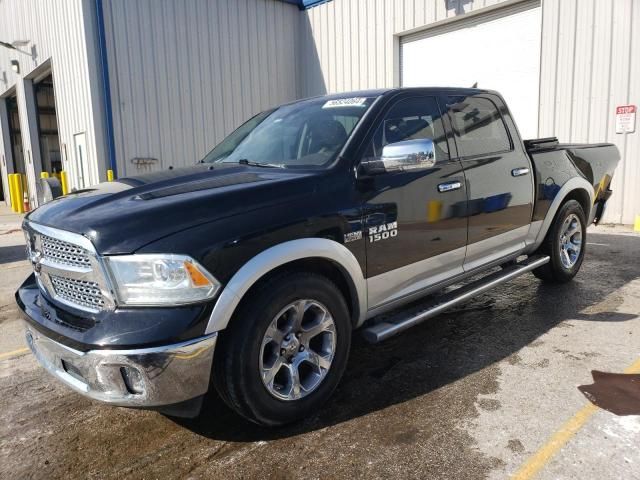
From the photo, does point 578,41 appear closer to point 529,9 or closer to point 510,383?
point 529,9

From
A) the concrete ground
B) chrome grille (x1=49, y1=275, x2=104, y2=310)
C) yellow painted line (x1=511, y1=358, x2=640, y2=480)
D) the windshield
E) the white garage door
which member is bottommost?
the concrete ground

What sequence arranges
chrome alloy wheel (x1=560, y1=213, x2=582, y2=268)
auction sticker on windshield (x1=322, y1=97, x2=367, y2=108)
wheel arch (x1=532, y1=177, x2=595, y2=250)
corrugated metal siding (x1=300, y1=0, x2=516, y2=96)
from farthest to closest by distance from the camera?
corrugated metal siding (x1=300, y1=0, x2=516, y2=96), chrome alloy wheel (x1=560, y1=213, x2=582, y2=268), wheel arch (x1=532, y1=177, x2=595, y2=250), auction sticker on windshield (x1=322, y1=97, x2=367, y2=108)

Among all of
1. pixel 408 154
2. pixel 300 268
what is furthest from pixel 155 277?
pixel 408 154

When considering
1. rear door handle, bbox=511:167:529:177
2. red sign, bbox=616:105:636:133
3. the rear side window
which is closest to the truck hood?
the rear side window

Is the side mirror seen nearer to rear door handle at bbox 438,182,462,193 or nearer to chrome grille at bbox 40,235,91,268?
rear door handle at bbox 438,182,462,193

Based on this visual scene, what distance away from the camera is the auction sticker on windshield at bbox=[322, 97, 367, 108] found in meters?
3.46

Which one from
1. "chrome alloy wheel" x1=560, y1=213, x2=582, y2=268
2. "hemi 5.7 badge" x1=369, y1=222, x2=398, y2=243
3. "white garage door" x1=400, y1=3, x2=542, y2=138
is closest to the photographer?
"hemi 5.7 badge" x1=369, y1=222, x2=398, y2=243

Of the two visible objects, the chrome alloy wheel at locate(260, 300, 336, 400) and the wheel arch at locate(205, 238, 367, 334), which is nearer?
the wheel arch at locate(205, 238, 367, 334)

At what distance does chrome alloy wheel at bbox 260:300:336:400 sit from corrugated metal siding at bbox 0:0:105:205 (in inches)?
397

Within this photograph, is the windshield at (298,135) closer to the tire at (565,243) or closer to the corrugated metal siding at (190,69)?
the tire at (565,243)

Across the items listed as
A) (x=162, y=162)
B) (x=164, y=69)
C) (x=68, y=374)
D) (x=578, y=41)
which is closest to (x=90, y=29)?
(x=164, y=69)

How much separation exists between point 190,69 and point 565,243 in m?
10.2

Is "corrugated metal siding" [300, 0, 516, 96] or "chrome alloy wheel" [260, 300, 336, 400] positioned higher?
"corrugated metal siding" [300, 0, 516, 96]

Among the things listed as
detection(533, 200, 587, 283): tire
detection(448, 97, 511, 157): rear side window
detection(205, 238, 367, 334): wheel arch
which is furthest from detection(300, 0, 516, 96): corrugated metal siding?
detection(205, 238, 367, 334): wheel arch
